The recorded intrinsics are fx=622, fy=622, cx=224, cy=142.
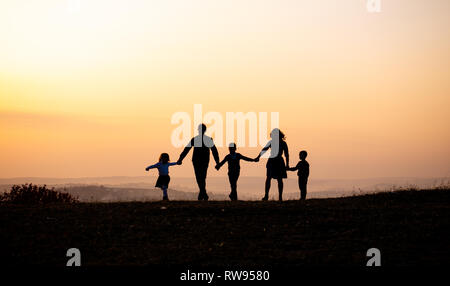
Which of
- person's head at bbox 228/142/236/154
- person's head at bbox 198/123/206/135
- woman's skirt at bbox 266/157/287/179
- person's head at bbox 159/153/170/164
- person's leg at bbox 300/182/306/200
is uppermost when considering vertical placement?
person's head at bbox 198/123/206/135

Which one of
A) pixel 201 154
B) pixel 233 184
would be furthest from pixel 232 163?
pixel 201 154

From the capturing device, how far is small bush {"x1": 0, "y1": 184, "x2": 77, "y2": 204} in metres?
28.6

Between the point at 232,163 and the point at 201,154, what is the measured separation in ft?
4.64

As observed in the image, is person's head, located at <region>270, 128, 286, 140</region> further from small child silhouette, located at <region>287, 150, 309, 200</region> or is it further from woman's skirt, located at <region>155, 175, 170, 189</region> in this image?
woman's skirt, located at <region>155, 175, 170, 189</region>

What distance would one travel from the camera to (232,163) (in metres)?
23.2

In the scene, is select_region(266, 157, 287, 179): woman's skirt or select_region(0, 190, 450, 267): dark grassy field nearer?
select_region(0, 190, 450, 267): dark grassy field

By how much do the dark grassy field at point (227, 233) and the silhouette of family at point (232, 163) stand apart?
161cm

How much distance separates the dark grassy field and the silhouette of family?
1614 mm

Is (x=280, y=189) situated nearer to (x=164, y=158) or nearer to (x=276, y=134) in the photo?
(x=276, y=134)

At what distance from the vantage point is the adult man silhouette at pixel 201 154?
73.4 ft

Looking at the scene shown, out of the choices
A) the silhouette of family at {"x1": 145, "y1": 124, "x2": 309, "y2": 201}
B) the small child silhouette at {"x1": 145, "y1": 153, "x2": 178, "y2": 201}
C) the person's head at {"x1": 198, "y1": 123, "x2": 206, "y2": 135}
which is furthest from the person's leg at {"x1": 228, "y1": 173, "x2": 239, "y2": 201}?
the small child silhouette at {"x1": 145, "y1": 153, "x2": 178, "y2": 201}

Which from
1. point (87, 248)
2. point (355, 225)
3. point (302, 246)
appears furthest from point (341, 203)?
point (87, 248)

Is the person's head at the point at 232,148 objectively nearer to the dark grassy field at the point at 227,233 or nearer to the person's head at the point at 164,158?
the person's head at the point at 164,158

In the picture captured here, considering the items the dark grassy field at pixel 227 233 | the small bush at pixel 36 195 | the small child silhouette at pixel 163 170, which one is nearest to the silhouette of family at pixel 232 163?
the small child silhouette at pixel 163 170
